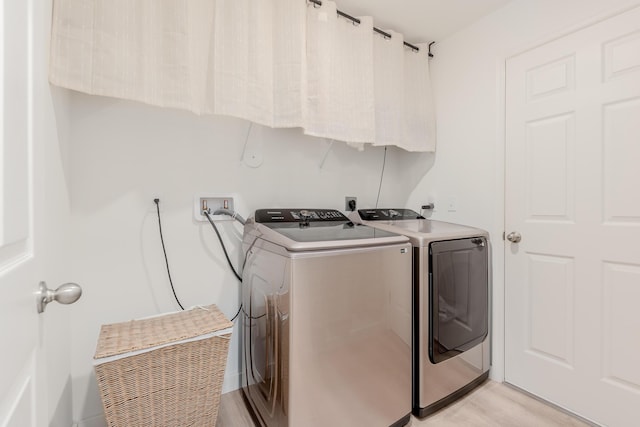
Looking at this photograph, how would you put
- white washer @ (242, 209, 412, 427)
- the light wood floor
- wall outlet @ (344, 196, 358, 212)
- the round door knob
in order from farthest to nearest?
wall outlet @ (344, 196, 358, 212)
the round door knob
the light wood floor
white washer @ (242, 209, 412, 427)

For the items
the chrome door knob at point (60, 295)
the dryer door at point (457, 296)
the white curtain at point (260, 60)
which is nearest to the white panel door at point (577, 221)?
the dryer door at point (457, 296)

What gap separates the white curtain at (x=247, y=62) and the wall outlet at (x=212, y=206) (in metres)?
0.52

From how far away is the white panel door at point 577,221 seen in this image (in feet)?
4.67

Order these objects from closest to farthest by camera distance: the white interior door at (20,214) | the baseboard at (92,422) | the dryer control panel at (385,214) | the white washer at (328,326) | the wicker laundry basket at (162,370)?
the white interior door at (20,214) → the wicker laundry basket at (162,370) → the white washer at (328,326) → the baseboard at (92,422) → the dryer control panel at (385,214)

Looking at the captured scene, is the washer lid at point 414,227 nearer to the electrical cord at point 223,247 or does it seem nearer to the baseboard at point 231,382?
the electrical cord at point 223,247

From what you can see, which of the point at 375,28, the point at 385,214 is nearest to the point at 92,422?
the point at 385,214

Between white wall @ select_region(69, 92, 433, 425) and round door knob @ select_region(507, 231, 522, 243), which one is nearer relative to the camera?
white wall @ select_region(69, 92, 433, 425)

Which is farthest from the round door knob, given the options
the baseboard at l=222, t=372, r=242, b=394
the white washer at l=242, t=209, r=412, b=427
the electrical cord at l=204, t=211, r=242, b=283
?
the baseboard at l=222, t=372, r=242, b=394

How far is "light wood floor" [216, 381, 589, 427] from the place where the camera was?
1.54 metres

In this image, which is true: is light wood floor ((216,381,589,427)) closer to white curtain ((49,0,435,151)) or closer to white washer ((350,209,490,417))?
white washer ((350,209,490,417))

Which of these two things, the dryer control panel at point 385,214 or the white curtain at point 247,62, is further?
the dryer control panel at point 385,214

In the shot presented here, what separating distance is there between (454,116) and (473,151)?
0.32 metres

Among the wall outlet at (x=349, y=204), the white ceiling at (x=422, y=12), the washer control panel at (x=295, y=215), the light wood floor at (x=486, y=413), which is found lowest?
the light wood floor at (x=486, y=413)

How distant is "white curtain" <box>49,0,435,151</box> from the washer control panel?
487mm
